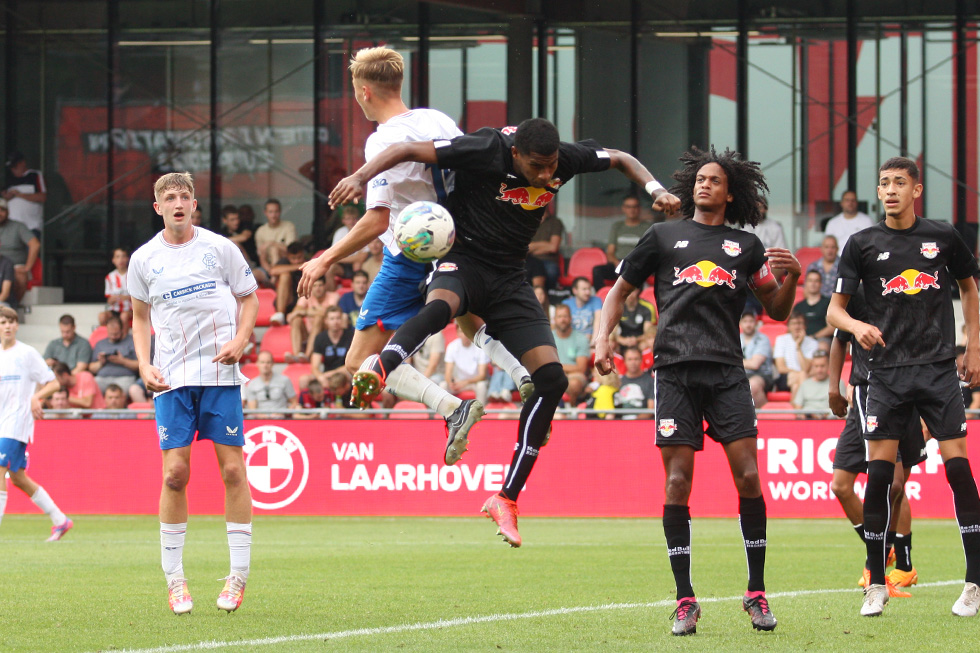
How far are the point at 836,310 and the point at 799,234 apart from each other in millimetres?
14980

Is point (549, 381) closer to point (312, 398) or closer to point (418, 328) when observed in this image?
point (418, 328)

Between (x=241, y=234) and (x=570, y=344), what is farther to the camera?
(x=241, y=234)

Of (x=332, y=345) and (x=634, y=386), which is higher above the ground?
(x=332, y=345)

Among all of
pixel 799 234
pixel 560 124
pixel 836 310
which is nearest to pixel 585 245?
pixel 560 124

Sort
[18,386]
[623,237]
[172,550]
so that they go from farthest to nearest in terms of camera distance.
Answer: [623,237]
[18,386]
[172,550]

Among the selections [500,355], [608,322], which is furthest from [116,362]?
[608,322]

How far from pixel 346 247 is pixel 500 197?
0.90 meters

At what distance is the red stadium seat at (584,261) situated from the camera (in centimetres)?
2073

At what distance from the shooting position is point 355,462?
15.0 meters

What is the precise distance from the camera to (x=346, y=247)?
6574 mm

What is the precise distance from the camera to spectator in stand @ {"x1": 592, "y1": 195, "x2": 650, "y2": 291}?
1967 cm

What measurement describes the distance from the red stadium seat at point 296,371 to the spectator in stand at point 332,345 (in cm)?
51

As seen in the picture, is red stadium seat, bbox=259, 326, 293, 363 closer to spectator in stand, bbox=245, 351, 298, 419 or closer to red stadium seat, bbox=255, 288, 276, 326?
red stadium seat, bbox=255, 288, 276, 326

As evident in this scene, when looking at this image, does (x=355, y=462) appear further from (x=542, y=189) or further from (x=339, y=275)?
(x=542, y=189)
